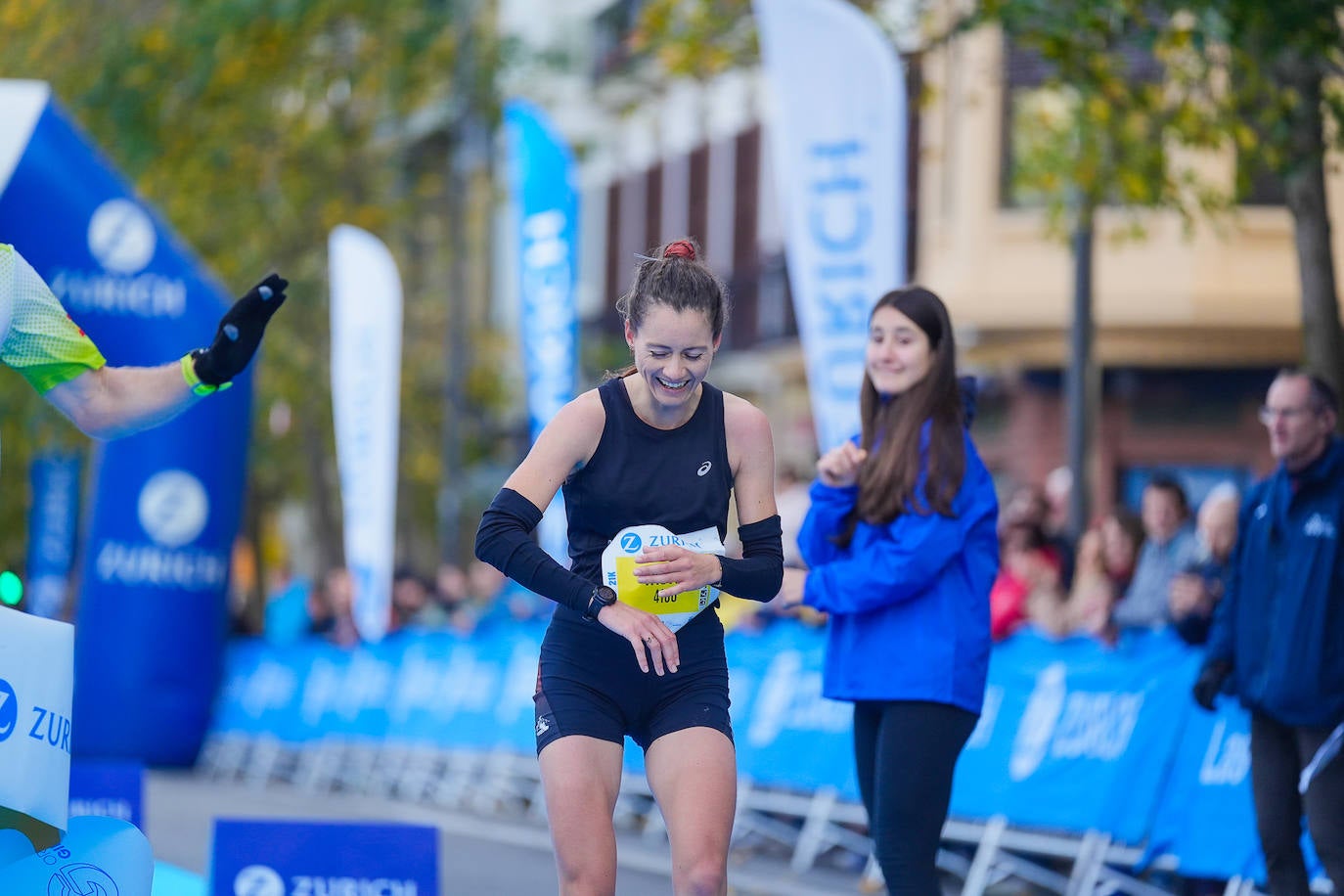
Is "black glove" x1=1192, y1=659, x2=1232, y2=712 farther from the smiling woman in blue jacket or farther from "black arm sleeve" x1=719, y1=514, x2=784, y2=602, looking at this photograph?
"black arm sleeve" x1=719, y1=514, x2=784, y2=602

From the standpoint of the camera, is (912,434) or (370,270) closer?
(912,434)

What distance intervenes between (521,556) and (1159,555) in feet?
18.8

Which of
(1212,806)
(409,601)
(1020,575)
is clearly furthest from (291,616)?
(1212,806)

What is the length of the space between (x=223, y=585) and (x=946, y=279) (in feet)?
29.4

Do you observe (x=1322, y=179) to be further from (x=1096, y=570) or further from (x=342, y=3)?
(x=342, y=3)

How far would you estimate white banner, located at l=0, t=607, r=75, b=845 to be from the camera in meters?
5.07

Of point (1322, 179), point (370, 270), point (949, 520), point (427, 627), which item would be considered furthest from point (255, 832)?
point (370, 270)

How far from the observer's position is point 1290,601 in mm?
7031

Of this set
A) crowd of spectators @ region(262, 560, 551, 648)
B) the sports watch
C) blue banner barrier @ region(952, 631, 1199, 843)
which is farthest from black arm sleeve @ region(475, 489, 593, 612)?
crowd of spectators @ region(262, 560, 551, 648)

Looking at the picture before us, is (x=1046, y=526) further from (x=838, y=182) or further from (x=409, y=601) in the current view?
(x=409, y=601)

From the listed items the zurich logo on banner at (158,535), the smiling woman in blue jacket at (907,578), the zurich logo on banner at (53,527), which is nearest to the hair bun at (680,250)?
the smiling woman in blue jacket at (907,578)

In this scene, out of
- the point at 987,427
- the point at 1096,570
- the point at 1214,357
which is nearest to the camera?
the point at 1096,570

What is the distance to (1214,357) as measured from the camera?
2402cm

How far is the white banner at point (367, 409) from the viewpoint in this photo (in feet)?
59.6
